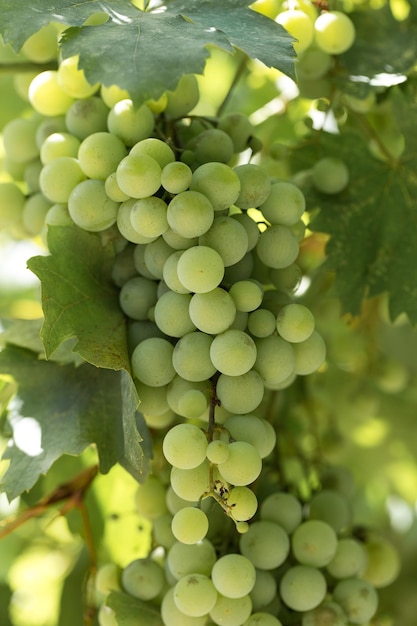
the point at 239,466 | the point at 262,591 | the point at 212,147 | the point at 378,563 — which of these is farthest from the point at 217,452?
the point at 378,563

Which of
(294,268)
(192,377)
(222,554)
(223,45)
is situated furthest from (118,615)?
(223,45)

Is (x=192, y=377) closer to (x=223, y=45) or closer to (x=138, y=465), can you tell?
(x=138, y=465)

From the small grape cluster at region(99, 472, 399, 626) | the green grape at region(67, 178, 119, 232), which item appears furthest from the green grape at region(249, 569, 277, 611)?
the green grape at region(67, 178, 119, 232)

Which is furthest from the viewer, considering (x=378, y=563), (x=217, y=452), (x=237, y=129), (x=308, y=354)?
(x=378, y=563)

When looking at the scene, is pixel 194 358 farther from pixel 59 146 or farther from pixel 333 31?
pixel 333 31

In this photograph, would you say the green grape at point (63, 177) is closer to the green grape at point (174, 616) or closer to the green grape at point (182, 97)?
the green grape at point (182, 97)
